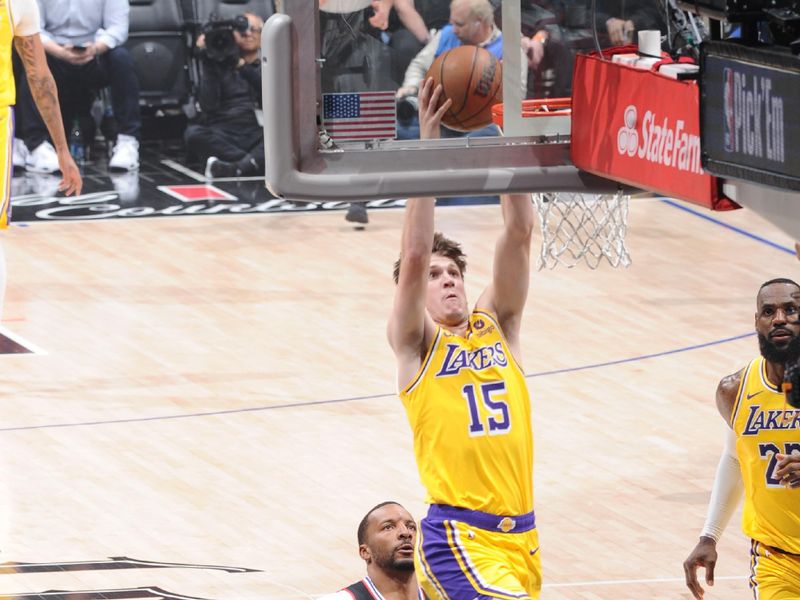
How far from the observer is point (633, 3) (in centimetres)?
542

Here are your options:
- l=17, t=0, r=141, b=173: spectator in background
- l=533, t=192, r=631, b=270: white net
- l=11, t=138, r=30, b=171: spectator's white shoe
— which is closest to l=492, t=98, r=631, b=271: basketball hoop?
l=533, t=192, r=631, b=270: white net

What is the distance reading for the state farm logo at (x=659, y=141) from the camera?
183 inches

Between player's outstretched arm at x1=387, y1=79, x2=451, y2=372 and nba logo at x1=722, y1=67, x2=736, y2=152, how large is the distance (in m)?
1.55

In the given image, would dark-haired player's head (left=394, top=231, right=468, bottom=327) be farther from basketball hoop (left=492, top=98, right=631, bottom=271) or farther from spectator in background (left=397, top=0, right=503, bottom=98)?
spectator in background (left=397, top=0, right=503, bottom=98)

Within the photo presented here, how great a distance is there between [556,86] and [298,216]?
980 centimetres

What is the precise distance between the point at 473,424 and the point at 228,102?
11124mm

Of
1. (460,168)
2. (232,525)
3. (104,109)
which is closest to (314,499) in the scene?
(232,525)

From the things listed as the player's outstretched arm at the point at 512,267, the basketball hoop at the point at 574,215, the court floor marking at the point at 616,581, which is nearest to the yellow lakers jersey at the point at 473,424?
the player's outstretched arm at the point at 512,267

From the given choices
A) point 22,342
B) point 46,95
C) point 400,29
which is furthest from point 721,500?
point 22,342

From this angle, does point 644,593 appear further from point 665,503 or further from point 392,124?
point 392,124

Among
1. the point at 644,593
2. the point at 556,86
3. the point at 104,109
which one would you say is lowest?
the point at 644,593

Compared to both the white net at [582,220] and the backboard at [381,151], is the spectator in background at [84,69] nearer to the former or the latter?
the white net at [582,220]

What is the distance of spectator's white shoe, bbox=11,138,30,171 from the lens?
1627 centimetres

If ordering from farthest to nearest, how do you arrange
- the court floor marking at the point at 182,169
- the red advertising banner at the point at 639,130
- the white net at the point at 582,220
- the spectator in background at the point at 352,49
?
the court floor marking at the point at 182,169, the white net at the point at 582,220, the spectator in background at the point at 352,49, the red advertising banner at the point at 639,130
